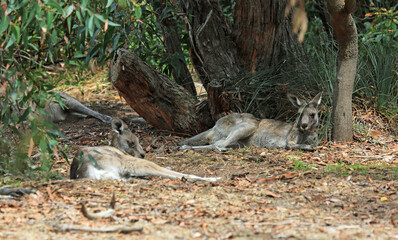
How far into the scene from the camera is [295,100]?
833 cm

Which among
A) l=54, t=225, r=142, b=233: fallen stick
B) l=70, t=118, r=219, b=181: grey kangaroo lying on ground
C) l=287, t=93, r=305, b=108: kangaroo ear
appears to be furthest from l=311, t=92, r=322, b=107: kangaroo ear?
l=54, t=225, r=142, b=233: fallen stick

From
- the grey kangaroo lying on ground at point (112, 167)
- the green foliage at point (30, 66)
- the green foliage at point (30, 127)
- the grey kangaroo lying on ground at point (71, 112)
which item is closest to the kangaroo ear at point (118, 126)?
the grey kangaroo lying on ground at point (112, 167)

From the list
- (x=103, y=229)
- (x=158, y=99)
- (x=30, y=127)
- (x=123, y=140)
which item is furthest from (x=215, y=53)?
(x=103, y=229)

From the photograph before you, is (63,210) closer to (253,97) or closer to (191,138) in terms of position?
(191,138)

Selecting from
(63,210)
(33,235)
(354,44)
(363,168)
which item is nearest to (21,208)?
(63,210)

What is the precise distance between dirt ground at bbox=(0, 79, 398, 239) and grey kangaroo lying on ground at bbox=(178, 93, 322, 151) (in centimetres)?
71

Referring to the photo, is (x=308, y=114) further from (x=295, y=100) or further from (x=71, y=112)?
(x=71, y=112)

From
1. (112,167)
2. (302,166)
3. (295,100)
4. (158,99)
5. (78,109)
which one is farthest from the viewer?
(78,109)

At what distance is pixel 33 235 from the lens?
12.8ft

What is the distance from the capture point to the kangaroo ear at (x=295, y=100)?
324 inches

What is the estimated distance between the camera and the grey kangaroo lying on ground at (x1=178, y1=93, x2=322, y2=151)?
813cm

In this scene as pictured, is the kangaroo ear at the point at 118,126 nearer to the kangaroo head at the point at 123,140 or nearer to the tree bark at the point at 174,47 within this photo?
the kangaroo head at the point at 123,140

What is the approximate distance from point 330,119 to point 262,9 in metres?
2.33

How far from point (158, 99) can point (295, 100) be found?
8.11ft
